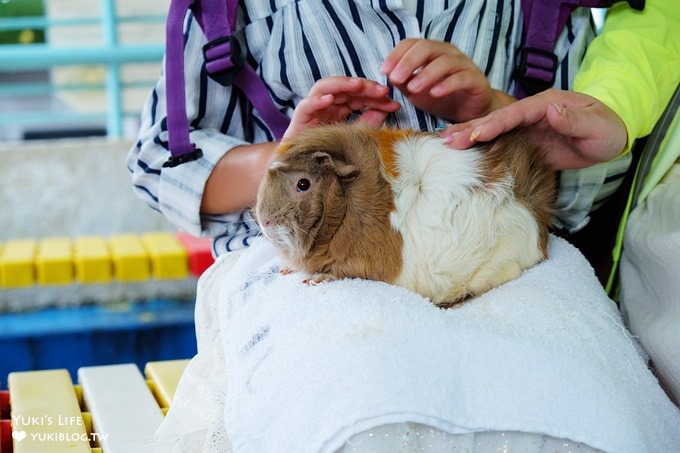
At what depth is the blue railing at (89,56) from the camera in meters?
2.75

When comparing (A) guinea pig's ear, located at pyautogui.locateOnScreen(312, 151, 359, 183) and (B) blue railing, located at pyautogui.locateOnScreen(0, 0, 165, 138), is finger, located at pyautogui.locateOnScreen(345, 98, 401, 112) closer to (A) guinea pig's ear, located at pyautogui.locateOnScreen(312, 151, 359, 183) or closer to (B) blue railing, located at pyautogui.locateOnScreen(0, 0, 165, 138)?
(A) guinea pig's ear, located at pyautogui.locateOnScreen(312, 151, 359, 183)

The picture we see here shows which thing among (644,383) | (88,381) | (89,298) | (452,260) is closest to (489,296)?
(452,260)

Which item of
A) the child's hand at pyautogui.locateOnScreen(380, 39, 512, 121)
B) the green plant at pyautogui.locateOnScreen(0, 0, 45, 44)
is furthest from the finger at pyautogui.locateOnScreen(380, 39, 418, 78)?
the green plant at pyautogui.locateOnScreen(0, 0, 45, 44)

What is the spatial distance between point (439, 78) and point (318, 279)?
26 cm

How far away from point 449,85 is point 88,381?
26.0 inches

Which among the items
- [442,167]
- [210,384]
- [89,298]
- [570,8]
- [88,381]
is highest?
[570,8]

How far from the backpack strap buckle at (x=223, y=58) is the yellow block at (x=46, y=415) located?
0.45m

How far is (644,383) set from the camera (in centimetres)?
78

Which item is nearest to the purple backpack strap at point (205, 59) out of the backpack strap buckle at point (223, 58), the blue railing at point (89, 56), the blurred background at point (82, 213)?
the backpack strap buckle at point (223, 58)

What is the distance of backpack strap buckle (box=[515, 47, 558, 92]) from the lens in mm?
1051

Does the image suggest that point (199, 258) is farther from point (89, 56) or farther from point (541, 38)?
point (541, 38)

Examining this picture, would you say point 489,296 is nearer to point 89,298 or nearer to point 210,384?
point 210,384

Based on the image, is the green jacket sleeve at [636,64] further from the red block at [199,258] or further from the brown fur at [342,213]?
the red block at [199,258]

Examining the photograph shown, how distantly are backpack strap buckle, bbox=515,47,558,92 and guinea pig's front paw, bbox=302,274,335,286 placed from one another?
0.40 metres
